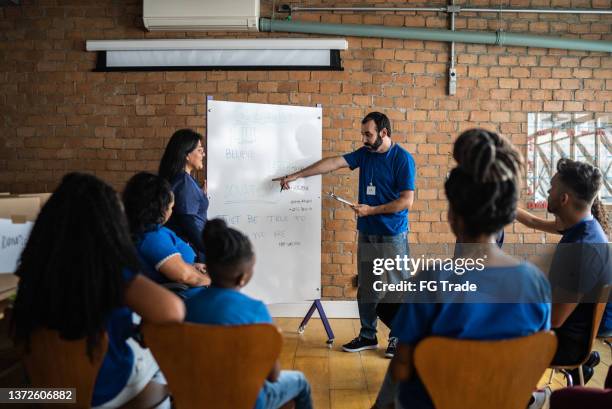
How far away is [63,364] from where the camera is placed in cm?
143

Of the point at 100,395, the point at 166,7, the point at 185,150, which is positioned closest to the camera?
the point at 100,395

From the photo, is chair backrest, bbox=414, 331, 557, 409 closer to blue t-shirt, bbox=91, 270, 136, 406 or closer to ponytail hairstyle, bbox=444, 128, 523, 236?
ponytail hairstyle, bbox=444, 128, 523, 236

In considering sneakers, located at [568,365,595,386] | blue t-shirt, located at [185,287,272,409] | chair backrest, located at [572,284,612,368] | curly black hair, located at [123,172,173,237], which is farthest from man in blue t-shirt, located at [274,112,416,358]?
blue t-shirt, located at [185,287,272,409]

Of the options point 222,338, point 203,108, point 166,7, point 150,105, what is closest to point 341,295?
point 203,108

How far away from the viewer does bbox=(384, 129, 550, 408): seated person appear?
1.32 m

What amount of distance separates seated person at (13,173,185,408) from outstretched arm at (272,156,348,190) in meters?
2.20

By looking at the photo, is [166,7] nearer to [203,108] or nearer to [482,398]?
[203,108]

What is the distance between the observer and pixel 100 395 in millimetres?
1532

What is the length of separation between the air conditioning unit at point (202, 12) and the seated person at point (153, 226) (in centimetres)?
228

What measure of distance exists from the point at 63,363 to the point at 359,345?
7.79 feet

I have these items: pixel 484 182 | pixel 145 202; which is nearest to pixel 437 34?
pixel 145 202

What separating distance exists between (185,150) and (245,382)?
179cm

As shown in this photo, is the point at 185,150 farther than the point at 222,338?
Yes

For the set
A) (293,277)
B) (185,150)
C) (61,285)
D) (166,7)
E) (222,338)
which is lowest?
(293,277)
